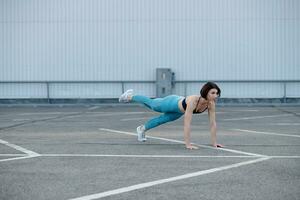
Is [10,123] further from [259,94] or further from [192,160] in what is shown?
[259,94]

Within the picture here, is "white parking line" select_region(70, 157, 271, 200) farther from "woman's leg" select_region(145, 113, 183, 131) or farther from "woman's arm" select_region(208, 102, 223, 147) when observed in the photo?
"woman's leg" select_region(145, 113, 183, 131)

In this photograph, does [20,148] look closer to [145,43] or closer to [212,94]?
[212,94]

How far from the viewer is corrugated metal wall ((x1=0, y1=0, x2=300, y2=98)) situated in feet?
68.8

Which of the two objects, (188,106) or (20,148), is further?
(20,148)

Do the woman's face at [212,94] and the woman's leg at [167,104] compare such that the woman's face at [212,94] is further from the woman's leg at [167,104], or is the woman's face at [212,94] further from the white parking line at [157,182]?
the white parking line at [157,182]

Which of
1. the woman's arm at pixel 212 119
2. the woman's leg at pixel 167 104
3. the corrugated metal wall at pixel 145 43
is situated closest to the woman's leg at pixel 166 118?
the woman's leg at pixel 167 104

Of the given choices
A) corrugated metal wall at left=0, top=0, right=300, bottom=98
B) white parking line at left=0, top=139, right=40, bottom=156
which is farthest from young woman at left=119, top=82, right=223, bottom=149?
corrugated metal wall at left=0, top=0, right=300, bottom=98

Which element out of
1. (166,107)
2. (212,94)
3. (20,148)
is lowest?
(20,148)

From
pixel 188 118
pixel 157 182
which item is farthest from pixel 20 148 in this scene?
pixel 157 182

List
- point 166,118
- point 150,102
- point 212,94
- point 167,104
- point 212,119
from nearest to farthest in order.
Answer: point 212,94 → point 212,119 → point 167,104 → point 166,118 → point 150,102

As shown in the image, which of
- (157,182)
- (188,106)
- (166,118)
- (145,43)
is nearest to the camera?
(157,182)

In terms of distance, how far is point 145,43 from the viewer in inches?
838

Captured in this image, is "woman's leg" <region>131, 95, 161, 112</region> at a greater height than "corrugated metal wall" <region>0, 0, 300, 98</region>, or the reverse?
"corrugated metal wall" <region>0, 0, 300, 98</region>

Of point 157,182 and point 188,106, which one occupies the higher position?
point 188,106
